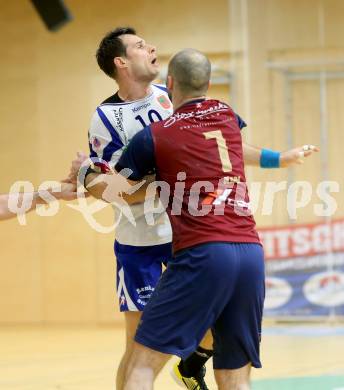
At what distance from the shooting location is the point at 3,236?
477 inches

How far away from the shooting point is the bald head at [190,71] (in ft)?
13.5

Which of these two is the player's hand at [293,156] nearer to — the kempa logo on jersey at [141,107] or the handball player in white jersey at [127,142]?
the handball player in white jersey at [127,142]

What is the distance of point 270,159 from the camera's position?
4.92 m

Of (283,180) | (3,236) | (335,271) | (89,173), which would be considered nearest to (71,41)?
(3,236)

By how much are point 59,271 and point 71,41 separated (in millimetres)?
3057

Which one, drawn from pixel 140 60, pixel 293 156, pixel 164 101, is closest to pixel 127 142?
pixel 164 101

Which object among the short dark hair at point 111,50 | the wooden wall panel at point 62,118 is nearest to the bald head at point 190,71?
the short dark hair at point 111,50

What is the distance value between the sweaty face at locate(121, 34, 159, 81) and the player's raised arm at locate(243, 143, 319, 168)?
78 centimetres

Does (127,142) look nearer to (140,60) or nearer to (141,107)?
(141,107)

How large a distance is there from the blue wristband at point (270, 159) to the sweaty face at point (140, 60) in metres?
0.86

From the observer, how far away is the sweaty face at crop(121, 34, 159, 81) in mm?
5312

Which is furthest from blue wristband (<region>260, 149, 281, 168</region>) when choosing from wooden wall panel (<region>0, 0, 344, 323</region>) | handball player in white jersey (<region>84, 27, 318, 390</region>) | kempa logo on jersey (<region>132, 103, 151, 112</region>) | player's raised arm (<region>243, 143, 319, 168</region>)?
wooden wall panel (<region>0, 0, 344, 323</region>)

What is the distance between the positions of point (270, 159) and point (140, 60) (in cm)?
104

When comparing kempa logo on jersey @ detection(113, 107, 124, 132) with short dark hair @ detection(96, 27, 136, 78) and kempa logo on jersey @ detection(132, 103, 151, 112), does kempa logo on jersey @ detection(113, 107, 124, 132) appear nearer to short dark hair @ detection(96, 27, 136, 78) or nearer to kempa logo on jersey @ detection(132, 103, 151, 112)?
kempa logo on jersey @ detection(132, 103, 151, 112)
